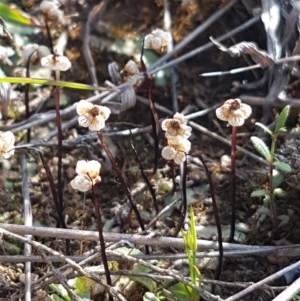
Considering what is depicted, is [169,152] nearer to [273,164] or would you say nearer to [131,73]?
[273,164]

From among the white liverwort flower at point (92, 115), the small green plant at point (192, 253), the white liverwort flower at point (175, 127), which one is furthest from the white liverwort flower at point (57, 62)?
the small green plant at point (192, 253)

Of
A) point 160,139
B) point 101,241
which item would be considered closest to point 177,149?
point 101,241

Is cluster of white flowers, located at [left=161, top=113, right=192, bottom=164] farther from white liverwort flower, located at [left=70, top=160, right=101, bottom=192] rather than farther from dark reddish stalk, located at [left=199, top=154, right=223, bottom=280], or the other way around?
white liverwort flower, located at [left=70, top=160, right=101, bottom=192]

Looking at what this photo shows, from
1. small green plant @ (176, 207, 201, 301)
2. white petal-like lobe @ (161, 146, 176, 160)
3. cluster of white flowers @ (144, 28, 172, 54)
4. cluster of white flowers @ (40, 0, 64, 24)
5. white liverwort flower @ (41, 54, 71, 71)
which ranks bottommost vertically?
small green plant @ (176, 207, 201, 301)

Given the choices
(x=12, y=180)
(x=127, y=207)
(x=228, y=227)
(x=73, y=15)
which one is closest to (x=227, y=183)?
(x=228, y=227)

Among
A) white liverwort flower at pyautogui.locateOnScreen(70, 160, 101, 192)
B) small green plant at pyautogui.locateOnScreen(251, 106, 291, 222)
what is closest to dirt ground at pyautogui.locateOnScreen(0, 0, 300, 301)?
small green plant at pyautogui.locateOnScreen(251, 106, 291, 222)

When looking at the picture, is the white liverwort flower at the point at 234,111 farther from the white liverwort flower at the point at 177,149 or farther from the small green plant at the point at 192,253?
the small green plant at the point at 192,253
